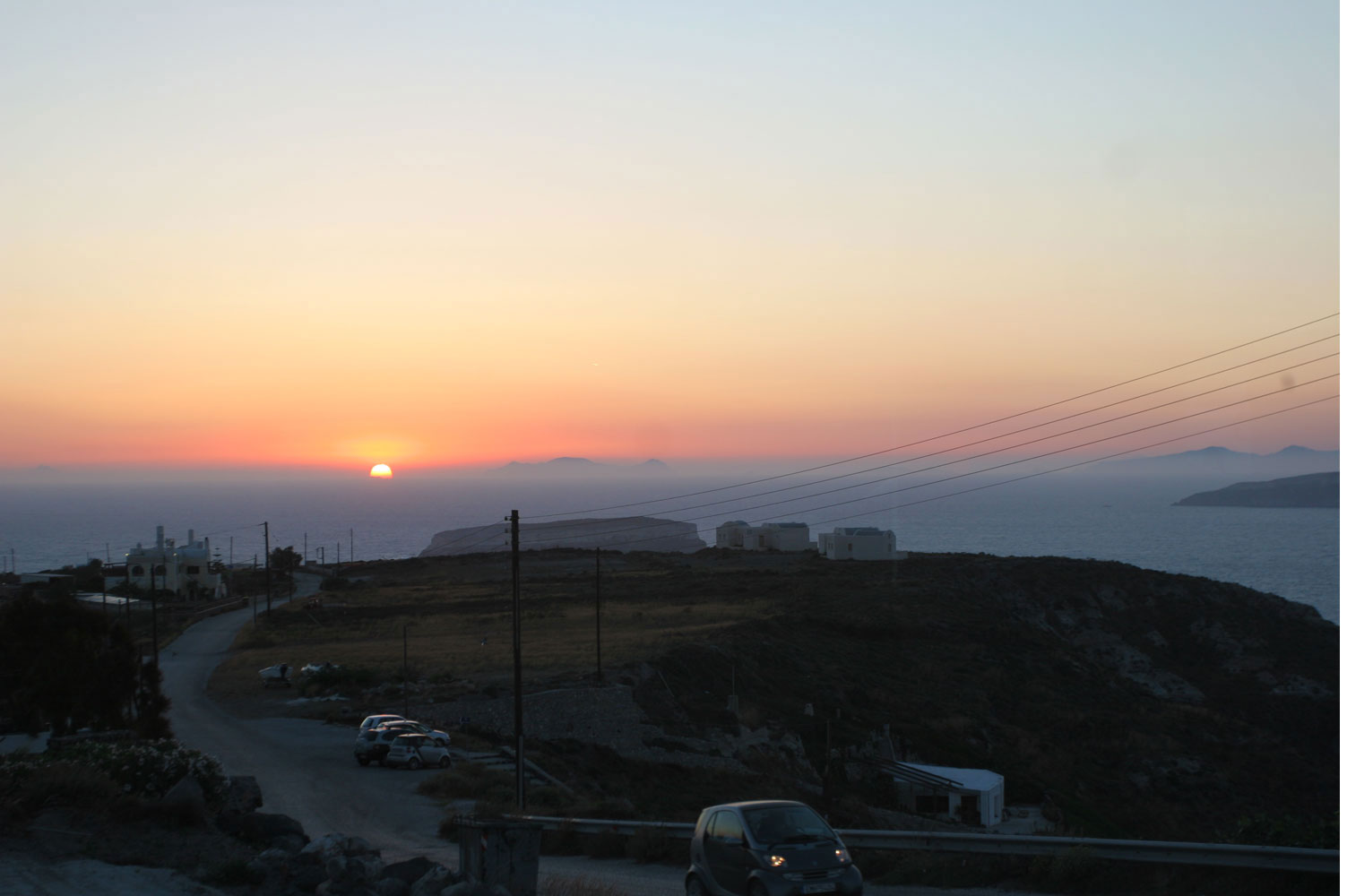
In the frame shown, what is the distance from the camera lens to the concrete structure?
10056cm

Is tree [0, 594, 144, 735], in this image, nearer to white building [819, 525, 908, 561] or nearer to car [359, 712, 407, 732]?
car [359, 712, 407, 732]

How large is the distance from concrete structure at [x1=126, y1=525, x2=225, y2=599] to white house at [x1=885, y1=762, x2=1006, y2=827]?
86.2 m

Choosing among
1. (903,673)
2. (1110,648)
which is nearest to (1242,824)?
(903,673)

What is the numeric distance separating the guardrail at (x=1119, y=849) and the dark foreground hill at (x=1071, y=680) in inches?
94.4

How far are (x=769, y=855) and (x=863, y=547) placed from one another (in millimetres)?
93187

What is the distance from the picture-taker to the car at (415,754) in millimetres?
29891

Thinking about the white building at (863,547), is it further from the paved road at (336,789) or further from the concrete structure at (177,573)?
the paved road at (336,789)

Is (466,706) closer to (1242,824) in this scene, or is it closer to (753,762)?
(753,762)

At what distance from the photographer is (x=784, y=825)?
11633 mm

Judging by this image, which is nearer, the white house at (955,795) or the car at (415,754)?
the car at (415,754)

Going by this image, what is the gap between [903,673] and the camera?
182ft

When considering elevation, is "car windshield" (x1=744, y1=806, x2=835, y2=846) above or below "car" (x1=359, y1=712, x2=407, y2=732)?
above

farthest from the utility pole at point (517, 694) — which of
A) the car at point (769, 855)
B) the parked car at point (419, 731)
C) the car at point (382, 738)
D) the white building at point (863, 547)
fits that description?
the white building at point (863, 547)

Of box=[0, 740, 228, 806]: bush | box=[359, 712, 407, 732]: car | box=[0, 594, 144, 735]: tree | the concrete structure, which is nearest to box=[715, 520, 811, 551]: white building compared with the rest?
the concrete structure
